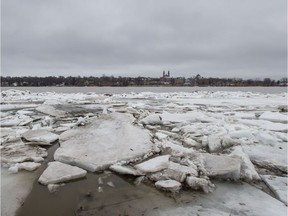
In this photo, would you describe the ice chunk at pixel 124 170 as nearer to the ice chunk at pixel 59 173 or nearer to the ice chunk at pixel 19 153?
the ice chunk at pixel 59 173

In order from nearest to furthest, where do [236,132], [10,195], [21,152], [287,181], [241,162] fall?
[10,195] → [287,181] → [241,162] → [21,152] → [236,132]

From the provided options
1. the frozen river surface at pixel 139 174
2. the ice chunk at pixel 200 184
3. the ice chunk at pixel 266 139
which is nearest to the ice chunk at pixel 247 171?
the frozen river surface at pixel 139 174

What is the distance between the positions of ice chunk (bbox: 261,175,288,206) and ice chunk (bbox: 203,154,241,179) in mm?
393

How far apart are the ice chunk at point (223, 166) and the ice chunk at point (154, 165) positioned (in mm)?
618

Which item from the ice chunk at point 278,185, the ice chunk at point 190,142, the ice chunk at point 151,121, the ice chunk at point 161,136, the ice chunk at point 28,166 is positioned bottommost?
the ice chunk at point 278,185

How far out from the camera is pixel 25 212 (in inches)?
93.5

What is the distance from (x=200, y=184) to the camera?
9.58 ft

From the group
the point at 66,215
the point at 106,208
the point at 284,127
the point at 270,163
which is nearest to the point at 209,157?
the point at 270,163

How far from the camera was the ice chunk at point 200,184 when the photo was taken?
114 inches

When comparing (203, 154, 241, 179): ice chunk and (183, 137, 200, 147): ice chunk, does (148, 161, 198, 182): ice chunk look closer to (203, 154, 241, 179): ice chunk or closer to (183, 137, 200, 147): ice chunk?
(203, 154, 241, 179): ice chunk

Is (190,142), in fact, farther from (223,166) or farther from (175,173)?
(175,173)

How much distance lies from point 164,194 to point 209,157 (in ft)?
4.25

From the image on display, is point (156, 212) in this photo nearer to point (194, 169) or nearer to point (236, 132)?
point (194, 169)

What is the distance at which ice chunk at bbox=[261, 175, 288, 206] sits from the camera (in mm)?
2733
